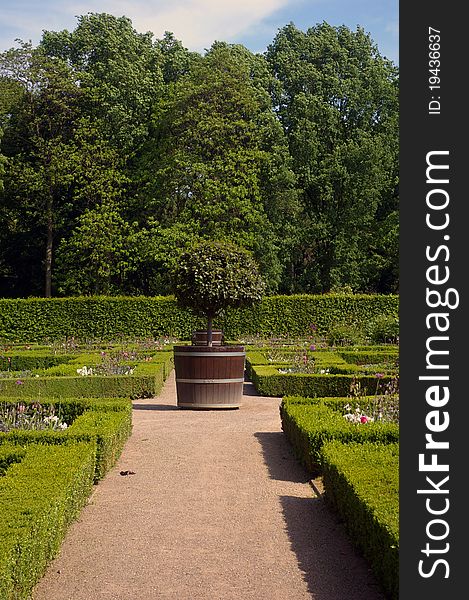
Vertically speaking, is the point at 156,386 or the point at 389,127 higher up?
the point at 389,127

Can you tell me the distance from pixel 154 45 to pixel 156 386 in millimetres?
23958

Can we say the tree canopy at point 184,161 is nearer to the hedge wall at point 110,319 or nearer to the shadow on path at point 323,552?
the hedge wall at point 110,319

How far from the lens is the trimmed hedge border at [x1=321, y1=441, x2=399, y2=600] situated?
192 inches

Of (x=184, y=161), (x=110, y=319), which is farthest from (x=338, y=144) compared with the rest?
(x=110, y=319)

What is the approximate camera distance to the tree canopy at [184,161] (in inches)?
1255

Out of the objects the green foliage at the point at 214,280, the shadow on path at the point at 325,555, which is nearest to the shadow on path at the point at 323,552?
the shadow on path at the point at 325,555

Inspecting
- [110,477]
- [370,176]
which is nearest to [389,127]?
[370,176]

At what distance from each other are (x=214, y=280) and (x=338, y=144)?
22983 mm

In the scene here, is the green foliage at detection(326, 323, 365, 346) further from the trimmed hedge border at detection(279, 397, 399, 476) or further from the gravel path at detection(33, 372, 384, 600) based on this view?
the trimmed hedge border at detection(279, 397, 399, 476)

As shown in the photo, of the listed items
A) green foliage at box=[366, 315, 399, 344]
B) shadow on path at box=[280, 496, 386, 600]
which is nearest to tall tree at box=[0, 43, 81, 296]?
green foliage at box=[366, 315, 399, 344]

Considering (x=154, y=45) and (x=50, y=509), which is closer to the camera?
(x=50, y=509)

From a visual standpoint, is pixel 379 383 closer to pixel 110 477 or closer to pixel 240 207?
pixel 110 477

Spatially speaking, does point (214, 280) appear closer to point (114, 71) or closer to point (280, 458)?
point (280, 458)

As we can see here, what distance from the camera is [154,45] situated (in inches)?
1435
